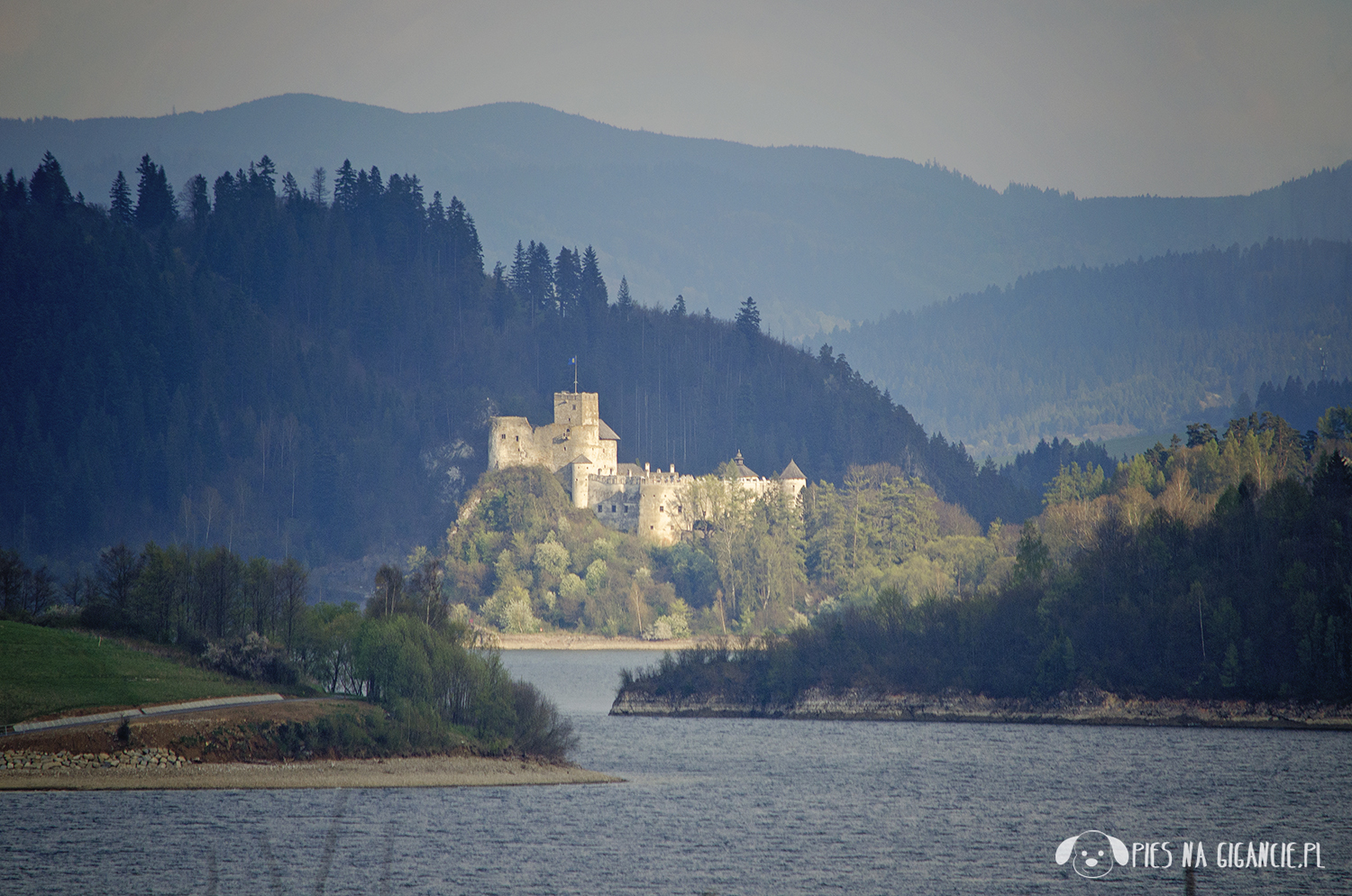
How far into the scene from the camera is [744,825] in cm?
4294

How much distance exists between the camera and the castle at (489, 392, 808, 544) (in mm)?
128625

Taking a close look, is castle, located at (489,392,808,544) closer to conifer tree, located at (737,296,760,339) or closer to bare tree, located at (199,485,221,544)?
bare tree, located at (199,485,221,544)

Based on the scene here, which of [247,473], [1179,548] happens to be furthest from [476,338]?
[1179,548]

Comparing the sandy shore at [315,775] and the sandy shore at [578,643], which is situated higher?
the sandy shore at [578,643]

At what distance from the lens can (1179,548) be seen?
71.4 m

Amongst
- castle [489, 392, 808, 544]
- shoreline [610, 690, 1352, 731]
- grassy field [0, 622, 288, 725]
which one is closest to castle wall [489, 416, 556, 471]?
castle [489, 392, 808, 544]

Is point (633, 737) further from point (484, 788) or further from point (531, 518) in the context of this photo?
point (531, 518)

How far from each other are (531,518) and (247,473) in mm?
33568

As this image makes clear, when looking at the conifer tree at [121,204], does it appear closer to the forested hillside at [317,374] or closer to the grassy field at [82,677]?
the forested hillside at [317,374]

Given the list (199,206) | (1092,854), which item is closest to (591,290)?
(199,206)

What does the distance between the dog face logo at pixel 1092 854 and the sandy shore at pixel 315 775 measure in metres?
15.0

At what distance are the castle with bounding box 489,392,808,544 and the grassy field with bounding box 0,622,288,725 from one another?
78.4m

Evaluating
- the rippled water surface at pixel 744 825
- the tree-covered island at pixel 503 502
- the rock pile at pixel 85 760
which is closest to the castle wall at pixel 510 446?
the tree-covered island at pixel 503 502

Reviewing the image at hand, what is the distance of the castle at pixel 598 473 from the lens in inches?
5064
